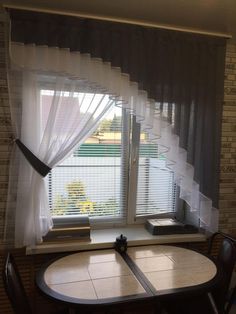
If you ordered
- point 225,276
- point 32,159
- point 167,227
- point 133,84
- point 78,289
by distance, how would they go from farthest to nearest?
point 167,227 → point 133,84 → point 32,159 → point 225,276 → point 78,289

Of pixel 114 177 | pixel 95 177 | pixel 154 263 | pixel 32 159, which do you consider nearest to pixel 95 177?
pixel 95 177

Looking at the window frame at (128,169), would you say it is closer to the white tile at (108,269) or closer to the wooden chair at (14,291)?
the white tile at (108,269)

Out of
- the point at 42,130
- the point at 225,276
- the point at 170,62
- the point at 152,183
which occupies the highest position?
the point at 170,62

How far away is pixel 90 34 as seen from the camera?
200 cm

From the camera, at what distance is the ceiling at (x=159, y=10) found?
1.80 metres

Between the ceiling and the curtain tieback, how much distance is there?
3.01 ft

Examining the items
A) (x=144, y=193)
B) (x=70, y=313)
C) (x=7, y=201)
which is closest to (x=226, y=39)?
(x=144, y=193)

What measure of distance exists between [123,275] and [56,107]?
1.18 metres

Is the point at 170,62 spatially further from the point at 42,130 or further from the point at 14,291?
the point at 14,291

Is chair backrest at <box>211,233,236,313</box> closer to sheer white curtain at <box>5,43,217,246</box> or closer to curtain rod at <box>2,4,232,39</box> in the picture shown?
sheer white curtain at <box>5,43,217,246</box>

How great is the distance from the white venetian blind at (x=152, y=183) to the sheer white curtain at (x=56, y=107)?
415 millimetres

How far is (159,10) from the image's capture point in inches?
75.0

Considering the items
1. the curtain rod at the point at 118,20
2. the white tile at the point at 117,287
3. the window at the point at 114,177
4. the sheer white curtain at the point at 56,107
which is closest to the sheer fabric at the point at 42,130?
the sheer white curtain at the point at 56,107

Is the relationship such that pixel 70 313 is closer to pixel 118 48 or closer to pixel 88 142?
pixel 88 142
